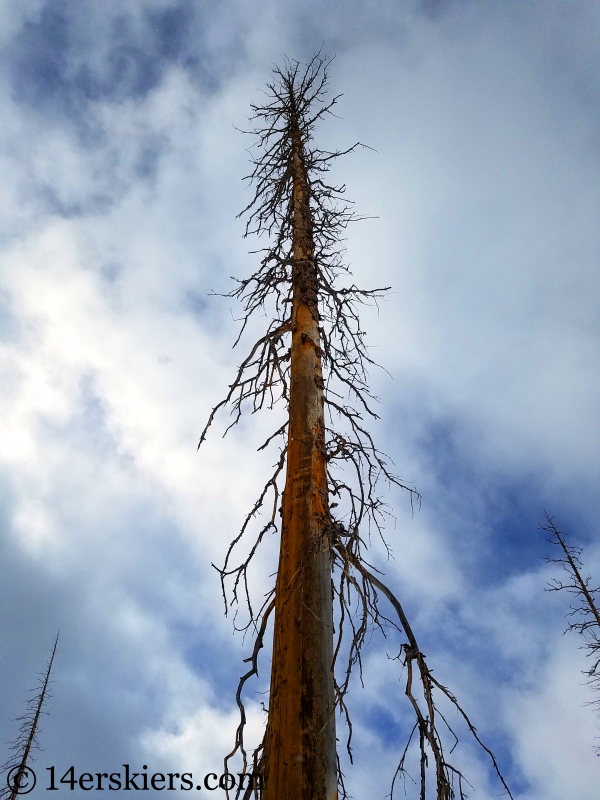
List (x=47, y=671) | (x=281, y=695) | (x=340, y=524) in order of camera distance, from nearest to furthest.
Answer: (x=281, y=695)
(x=340, y=524)
(x=47, y=671)

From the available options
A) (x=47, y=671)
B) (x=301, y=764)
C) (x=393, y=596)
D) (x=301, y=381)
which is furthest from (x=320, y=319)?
(x=47, y=671)

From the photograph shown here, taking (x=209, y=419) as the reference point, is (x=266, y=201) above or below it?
above

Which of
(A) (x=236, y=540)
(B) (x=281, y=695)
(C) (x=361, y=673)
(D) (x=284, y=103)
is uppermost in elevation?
(D) (x=284, y=103)

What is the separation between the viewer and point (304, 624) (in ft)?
8.41

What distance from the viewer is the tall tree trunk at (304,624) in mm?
2166

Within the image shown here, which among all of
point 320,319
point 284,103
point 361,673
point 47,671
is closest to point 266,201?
point 284,103

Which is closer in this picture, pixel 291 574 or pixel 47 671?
pixel 291 574

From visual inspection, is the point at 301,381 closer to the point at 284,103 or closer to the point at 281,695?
the point at 281,695

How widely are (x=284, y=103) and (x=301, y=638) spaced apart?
7.93 m

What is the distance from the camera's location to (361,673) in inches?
114

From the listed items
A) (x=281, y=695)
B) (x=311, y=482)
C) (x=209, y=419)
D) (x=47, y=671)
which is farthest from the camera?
(x=47, y=671)

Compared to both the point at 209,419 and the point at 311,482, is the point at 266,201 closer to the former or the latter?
the point at 209,419

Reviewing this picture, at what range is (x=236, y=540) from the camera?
11.8 ft

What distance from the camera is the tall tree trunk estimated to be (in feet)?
7.11
